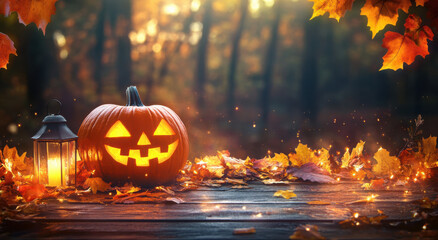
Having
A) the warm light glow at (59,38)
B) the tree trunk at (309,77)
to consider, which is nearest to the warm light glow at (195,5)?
the tree trunk at (309,77)

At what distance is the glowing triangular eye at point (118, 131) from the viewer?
2.64 meters

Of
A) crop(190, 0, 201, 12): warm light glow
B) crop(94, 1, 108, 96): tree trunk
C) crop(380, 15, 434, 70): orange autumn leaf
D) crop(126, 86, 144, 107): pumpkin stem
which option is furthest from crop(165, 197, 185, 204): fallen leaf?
crop(190, 0, 201, 12): warm light glow

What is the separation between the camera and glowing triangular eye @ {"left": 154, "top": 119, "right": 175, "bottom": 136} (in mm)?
2713

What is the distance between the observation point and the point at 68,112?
5164 mm

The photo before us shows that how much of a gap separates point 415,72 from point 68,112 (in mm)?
5820

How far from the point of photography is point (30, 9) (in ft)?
7.64

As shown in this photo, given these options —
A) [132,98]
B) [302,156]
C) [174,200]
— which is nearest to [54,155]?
[132,98]

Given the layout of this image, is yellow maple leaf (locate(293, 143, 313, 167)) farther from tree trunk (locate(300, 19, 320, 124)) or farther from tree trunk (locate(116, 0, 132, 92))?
tree trunk (locate(116, 0, 132, 92))

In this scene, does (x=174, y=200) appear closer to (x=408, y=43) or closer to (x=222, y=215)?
(x=222, y=215)

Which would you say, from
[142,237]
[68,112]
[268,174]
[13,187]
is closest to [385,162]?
[268,174]

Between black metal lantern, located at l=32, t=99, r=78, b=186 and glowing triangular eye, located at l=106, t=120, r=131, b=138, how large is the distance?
245 mm

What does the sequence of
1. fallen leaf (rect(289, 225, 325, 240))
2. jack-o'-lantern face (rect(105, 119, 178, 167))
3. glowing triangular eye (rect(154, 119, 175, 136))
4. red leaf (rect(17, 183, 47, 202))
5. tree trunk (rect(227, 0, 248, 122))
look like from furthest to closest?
tree trunk (rect(227, 0, 248, 122)), glowing triangular eye (rect(154, 119, 175, 136)), jack-o'-lantern face (rect(105, 119, 178, 167)), red leaf (rect(17, 183, 47, 202)), fallen leaf (rect(289, 225, 325, 240))

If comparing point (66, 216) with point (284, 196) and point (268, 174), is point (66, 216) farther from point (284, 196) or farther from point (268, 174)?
point (268, 174)

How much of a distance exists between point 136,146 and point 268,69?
4.21 metres
